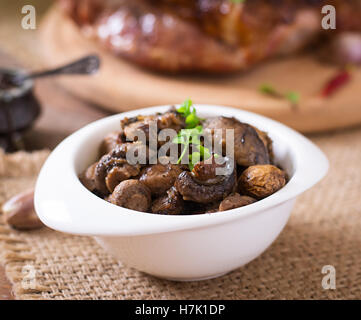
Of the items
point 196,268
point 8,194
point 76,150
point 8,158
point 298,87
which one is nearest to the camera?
point 196,268

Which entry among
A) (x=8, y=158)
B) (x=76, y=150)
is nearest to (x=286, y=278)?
(x=76, y=150)

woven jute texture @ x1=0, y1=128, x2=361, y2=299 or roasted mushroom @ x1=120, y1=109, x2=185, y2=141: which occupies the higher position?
roasted mushroom @ x1=120, y1=109, x2=185, y2=141

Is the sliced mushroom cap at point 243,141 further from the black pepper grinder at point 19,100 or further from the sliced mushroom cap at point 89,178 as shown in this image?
the black pepper grinder at point 19,100

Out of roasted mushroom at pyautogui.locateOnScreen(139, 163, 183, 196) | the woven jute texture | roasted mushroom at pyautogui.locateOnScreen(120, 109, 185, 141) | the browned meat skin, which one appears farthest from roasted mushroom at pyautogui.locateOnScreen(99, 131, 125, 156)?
the browned meat skin

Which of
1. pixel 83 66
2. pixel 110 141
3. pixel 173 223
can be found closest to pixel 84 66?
pixel 83 66

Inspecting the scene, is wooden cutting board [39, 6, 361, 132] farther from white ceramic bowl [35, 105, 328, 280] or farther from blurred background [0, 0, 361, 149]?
white ceramic bowl [35, 105, 328, 280]

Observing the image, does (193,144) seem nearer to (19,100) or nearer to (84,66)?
(84,66)

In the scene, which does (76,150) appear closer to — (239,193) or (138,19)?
(239,193)

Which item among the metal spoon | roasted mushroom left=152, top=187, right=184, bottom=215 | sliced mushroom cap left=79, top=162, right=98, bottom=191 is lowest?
roasted mushroom left=152, top=187, right=184, bottom=215
